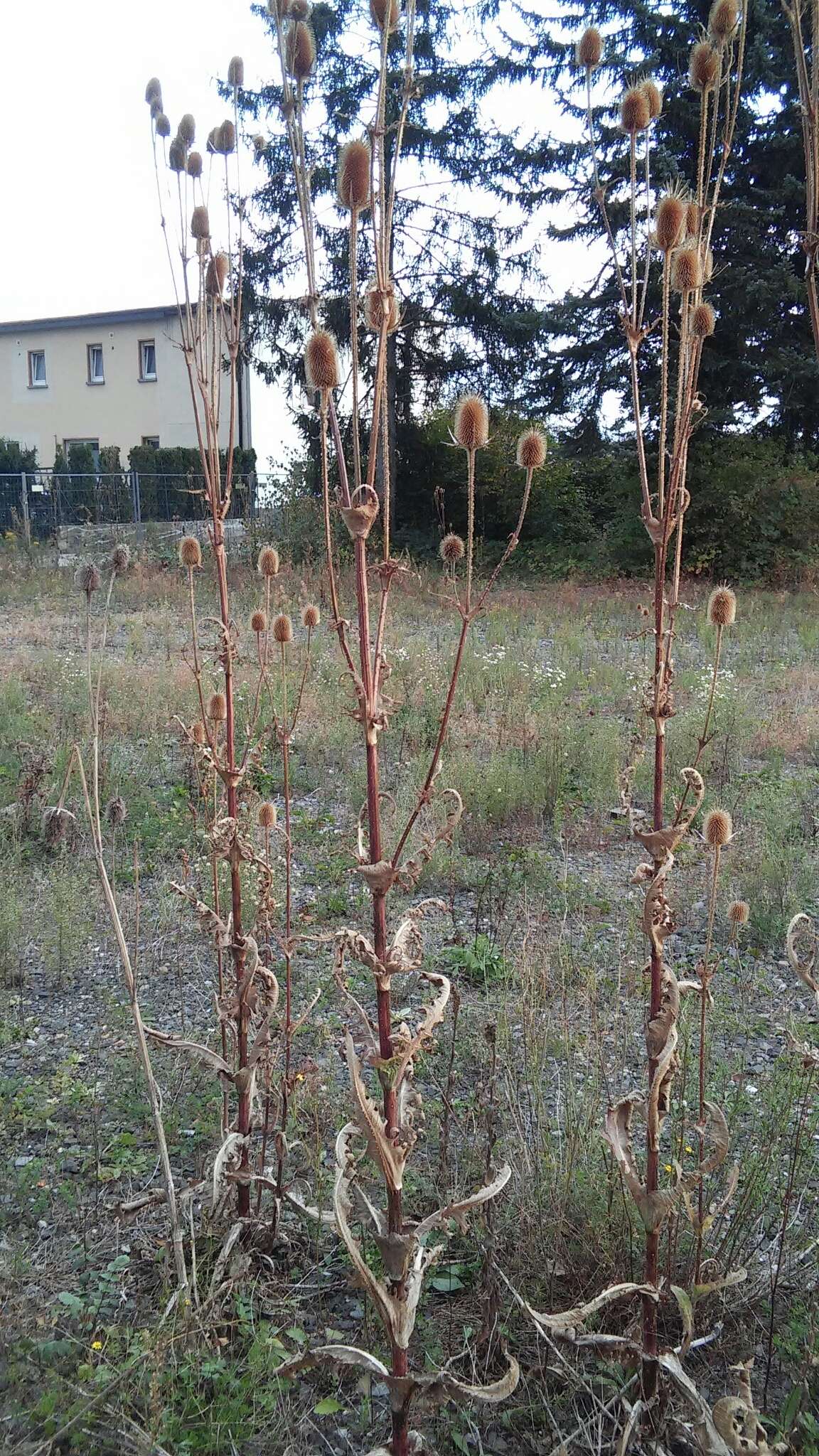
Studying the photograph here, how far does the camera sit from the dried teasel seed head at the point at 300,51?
144 centimetres

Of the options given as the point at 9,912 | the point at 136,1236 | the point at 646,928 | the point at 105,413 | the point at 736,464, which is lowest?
the point at 136,1236

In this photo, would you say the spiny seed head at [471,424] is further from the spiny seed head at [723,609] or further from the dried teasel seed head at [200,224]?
the dried teasel seed head at [200,224]

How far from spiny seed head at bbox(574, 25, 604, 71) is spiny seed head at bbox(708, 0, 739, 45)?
0.20 m

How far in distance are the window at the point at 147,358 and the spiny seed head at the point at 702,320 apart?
30.9m

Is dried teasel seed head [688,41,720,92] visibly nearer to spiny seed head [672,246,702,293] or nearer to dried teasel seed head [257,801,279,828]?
spiny seed head [672,246,702,293]

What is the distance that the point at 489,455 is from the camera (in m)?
18.8

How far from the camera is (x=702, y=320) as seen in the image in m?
1.74

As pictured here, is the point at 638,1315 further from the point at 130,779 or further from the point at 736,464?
the point at 736,464

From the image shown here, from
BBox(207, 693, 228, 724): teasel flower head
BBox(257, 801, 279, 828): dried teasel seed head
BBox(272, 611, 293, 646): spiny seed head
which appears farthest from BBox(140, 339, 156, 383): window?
BBox(257, 801, 279, 828): dried teasel seed head

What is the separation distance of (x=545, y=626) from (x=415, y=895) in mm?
6966

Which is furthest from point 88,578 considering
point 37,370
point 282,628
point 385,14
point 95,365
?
point 37,370

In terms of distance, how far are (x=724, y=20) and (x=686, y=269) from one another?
1.62ft

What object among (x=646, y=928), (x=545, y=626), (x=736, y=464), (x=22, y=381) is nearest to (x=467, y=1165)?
(x=646, y=928)

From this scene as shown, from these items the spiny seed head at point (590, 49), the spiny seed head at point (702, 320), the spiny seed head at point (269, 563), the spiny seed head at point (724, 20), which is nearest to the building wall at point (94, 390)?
the spiny seed head at point (269, 563)
